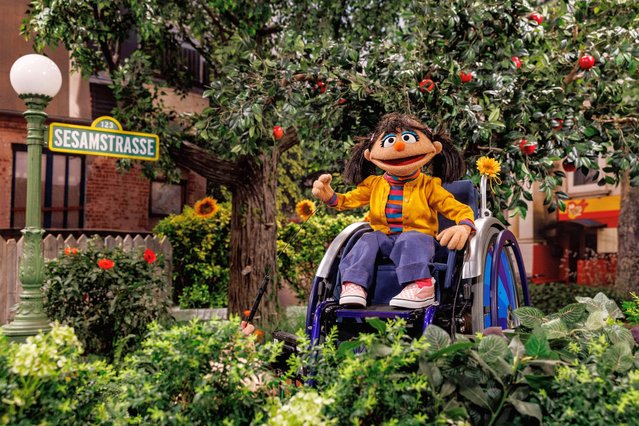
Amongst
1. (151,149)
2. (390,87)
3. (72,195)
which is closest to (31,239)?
(151,149)

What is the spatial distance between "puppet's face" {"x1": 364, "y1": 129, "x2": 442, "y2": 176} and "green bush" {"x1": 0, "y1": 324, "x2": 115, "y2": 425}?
264 cm

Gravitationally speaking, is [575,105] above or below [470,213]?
above

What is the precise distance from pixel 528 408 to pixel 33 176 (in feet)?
17.5

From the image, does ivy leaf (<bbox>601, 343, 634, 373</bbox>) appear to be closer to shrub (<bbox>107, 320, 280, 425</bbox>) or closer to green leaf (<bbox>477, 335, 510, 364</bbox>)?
green leaf (<bbox>477, 335, 510, 364</bbox>)

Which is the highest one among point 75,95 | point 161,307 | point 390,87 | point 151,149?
point 75,95

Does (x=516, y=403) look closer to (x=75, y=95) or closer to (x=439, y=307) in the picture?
(x=439, y=307)

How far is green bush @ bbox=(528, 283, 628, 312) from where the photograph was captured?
32.1 feet

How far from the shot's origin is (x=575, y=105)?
20.3ft

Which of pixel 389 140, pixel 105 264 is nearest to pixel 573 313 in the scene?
pixel 389 140

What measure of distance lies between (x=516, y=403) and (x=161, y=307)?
214 inches

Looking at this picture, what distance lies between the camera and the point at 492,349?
237 cm

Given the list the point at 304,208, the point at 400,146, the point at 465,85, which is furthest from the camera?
the point at 304,208

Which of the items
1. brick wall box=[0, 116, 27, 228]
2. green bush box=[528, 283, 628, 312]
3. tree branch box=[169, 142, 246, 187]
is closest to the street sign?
tree branch box=[169, 142, 246, 187]

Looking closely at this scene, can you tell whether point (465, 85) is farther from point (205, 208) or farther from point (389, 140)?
point (205, 208)
